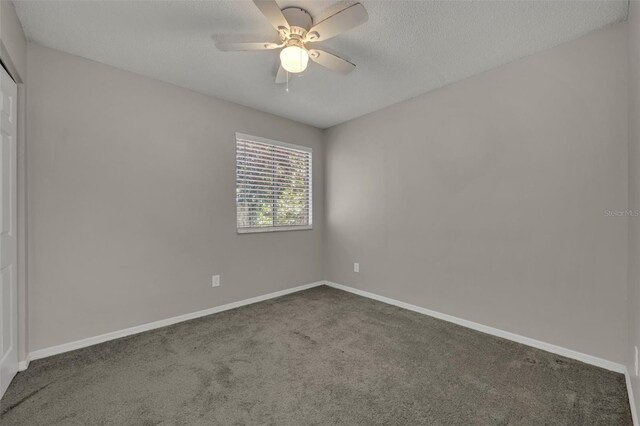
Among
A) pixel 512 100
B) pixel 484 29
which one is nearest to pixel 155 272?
pixel 484 29

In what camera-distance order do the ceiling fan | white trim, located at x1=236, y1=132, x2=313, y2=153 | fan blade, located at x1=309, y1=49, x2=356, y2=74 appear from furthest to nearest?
white trim, located at x1=236, y1=132, x2=313, y2=153
fan blade, located at x1=309, y1=49, x2=356, y2=74
the ceiling fan

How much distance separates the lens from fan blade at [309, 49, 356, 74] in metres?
1.96

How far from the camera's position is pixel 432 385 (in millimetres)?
1877

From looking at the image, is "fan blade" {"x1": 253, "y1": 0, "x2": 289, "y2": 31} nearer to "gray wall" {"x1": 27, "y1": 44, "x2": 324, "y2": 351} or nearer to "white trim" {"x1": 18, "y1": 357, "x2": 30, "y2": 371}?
"gray wall" {"x1": 27, "y1": 44, "x2": 324, "y2": 351}

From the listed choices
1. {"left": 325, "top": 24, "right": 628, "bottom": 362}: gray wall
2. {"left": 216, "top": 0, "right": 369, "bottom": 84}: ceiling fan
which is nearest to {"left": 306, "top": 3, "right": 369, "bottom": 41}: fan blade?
{"left": 216, "top": 0, "right": 369, "bottom": 84}: ceiling fan

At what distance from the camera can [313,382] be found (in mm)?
1915

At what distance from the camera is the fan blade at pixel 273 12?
150cm

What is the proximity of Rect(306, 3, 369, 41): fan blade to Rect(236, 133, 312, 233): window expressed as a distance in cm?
189

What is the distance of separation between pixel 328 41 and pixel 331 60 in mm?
265

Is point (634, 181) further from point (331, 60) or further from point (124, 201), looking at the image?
point (124, 201)

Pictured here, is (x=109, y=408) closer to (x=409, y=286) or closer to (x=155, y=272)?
(x=155, y=272)

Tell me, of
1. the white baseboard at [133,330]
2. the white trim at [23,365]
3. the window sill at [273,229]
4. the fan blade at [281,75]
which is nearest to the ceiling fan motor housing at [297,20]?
the fan blade at [281,75]

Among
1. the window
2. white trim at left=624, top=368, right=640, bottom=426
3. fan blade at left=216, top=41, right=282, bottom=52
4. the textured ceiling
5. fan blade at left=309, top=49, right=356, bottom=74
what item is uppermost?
the textured ceiling

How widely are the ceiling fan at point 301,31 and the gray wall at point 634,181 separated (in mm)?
1556
